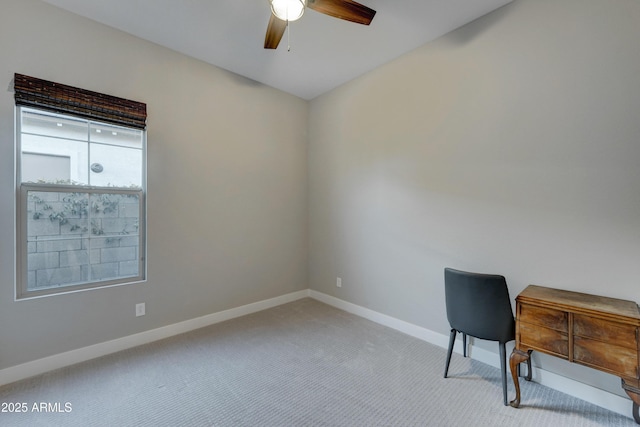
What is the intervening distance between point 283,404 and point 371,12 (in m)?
2.64

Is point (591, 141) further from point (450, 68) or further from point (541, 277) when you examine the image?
point (450, 68)

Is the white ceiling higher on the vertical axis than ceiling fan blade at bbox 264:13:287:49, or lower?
higher

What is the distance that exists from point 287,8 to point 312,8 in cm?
21

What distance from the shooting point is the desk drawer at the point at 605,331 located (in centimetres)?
145

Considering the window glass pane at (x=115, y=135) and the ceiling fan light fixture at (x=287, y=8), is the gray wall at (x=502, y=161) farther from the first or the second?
the window glass pane at (x=115, y=135)

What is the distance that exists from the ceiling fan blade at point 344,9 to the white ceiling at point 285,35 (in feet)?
1.25

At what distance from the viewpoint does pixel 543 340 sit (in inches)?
66.3

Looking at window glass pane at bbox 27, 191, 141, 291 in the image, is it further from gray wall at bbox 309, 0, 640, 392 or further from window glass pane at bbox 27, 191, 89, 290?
gray wall at bbox 309, 0, 640, 392

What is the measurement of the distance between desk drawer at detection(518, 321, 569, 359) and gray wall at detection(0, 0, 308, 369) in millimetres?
2654

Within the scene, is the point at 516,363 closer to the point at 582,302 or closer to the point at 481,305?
the point at 481,305

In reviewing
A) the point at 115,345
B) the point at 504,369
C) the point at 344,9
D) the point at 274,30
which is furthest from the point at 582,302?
the point at 115,345

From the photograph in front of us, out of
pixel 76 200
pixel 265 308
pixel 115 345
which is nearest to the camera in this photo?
pixel 76 200

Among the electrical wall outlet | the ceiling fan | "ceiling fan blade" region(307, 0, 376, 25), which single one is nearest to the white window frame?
the electrical wall outlet

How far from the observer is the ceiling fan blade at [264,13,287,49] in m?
1.82
